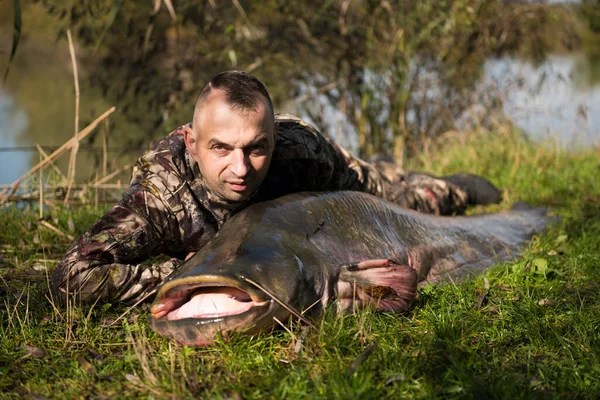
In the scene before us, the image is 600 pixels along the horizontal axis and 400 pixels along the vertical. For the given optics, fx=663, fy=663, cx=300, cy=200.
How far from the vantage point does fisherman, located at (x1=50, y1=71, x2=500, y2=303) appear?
3238 mm

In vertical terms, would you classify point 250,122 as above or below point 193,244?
above

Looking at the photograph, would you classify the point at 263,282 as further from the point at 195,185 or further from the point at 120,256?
the point at 195,185

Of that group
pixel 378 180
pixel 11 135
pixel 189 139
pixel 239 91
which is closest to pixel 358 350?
pixel 239 91

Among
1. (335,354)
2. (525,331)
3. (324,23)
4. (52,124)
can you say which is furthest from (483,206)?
(52,124)

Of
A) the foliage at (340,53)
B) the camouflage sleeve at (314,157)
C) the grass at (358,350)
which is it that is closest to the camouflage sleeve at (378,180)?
the camouflage sleeve at (314,157)

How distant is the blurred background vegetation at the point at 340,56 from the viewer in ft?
28.7

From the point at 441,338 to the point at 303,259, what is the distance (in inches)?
27.0

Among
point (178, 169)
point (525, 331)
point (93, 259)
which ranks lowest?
point (525, 331)

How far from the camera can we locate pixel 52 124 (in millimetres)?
14180

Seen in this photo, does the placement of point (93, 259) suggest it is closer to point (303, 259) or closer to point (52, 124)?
point (303, 259)

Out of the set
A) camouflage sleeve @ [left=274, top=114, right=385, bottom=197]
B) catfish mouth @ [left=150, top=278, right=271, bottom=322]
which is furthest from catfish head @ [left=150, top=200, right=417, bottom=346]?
camouflage sleeve @ [left=274, top=114, right=385, bottom=197]

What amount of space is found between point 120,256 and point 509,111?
8.51 m

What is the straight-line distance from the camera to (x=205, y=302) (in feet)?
8.71

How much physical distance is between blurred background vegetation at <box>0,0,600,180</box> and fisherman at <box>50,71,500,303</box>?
4.46m
